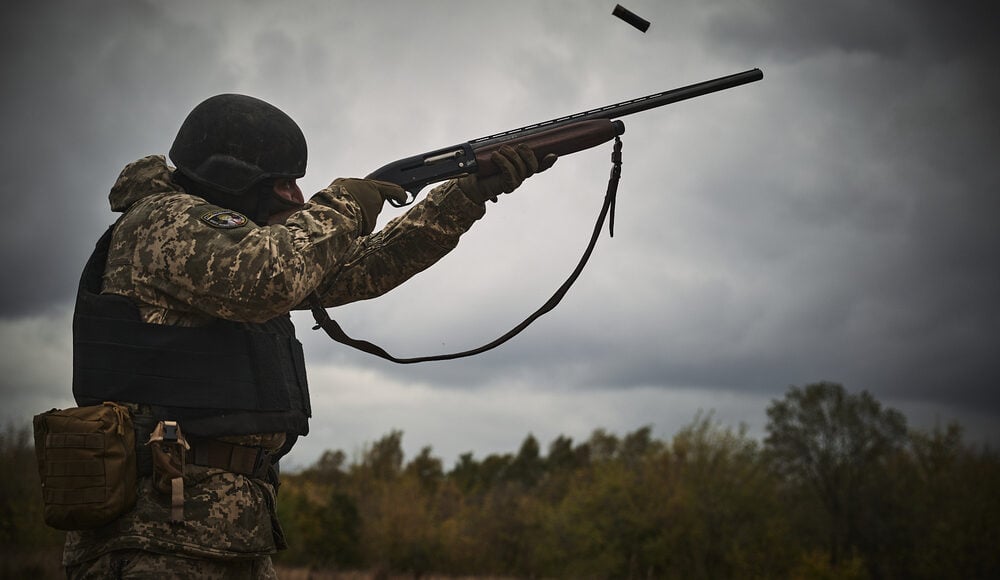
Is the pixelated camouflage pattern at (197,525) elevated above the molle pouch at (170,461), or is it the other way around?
the molle pouch at (170,461)

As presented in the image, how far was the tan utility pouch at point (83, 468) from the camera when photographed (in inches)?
126

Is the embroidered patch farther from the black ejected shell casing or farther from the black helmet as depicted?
the black ejected shell casing

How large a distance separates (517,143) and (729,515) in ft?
119

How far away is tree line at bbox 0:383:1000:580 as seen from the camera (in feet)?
122

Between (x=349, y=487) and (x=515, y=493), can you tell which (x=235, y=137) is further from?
(x=349, y=487)

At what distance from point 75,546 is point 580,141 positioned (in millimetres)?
3801

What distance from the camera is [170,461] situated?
11.0 ft

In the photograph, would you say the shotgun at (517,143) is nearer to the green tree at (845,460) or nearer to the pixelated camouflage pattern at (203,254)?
the pixelated camouflage pattern at (203,254)

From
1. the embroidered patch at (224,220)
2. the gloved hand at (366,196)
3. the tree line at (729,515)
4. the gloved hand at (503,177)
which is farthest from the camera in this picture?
the tree line at (729,515)

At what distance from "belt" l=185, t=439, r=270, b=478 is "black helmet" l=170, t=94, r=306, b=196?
1.27 metres

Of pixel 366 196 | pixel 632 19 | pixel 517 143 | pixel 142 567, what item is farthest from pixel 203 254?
pixel 632 19

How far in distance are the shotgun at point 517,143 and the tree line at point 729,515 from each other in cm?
2951

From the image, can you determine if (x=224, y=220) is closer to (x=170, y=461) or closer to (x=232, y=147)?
(x=232, y=147)

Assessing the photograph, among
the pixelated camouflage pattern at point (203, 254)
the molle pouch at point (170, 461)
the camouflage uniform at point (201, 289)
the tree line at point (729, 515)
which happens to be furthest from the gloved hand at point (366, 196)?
the tree line at point (729, 515)
